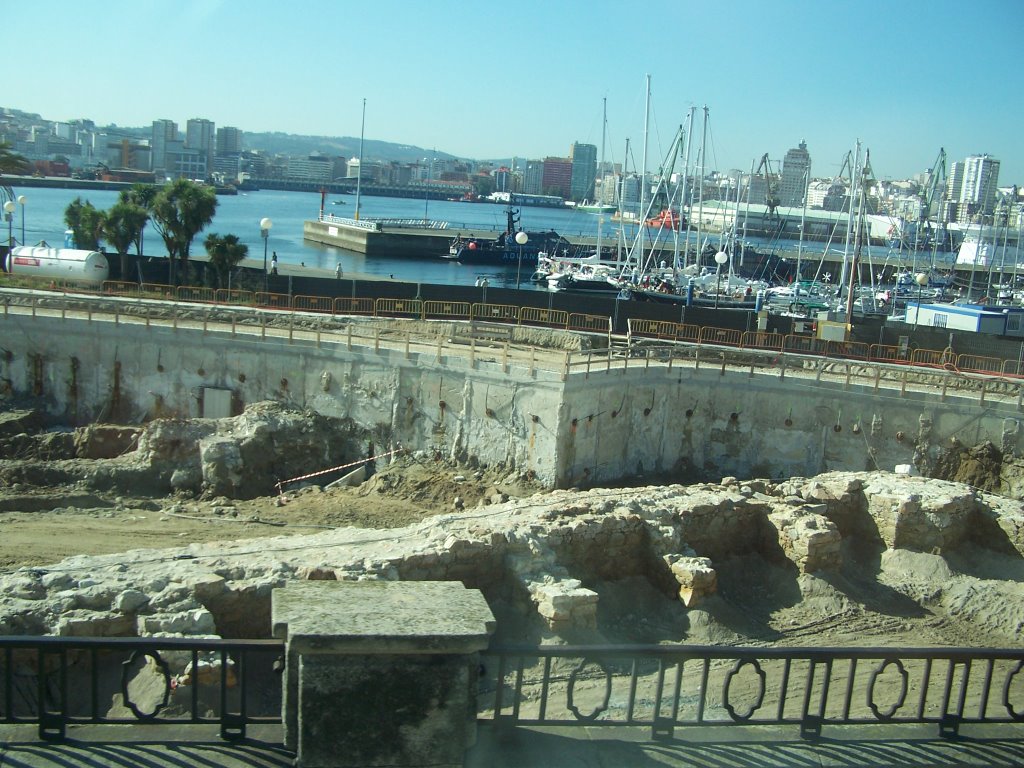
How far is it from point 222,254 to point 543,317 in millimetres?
11829

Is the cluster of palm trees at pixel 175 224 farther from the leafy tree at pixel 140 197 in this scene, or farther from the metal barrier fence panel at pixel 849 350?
the metal barrier fence panel at pixel 849 350

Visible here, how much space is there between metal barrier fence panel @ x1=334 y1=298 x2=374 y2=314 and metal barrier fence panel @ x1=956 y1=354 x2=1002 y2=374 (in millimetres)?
16992

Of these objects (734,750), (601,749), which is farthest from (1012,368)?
(601,749)

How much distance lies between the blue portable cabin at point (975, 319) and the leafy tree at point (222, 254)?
24.4 meters

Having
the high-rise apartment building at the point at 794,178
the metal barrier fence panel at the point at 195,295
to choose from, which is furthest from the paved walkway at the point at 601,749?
the high-rise apartment building at the point at 794,178

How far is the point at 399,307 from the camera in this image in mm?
31359

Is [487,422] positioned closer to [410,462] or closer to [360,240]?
[410,462]

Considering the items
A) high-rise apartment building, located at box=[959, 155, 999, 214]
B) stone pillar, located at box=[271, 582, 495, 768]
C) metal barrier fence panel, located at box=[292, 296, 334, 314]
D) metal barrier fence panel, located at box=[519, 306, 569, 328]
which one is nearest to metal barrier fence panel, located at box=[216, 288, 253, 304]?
metal barrier fence panel, located at box=[292, 296, 334, 314]

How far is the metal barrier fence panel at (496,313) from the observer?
3103cm

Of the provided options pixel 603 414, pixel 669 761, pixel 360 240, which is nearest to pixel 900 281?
pixel 360 240

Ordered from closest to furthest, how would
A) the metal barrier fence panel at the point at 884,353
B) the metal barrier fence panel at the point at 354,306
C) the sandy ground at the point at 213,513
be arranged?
1. the sandy ground at the point at 213,513
2. the metal barrier fence panel at the point at 884,353
3. the metal barrier fence panel at the point at 354,306

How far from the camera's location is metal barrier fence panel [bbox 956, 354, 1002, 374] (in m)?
27.5

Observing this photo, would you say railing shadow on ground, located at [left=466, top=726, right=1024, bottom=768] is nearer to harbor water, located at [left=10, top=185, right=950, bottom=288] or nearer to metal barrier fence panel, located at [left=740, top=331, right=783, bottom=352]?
metal barrier fence panel, located at [left=740, top=331, right=783, bottom=352]

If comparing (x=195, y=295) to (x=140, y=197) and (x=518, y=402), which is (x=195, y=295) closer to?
(x=140, y=197)
